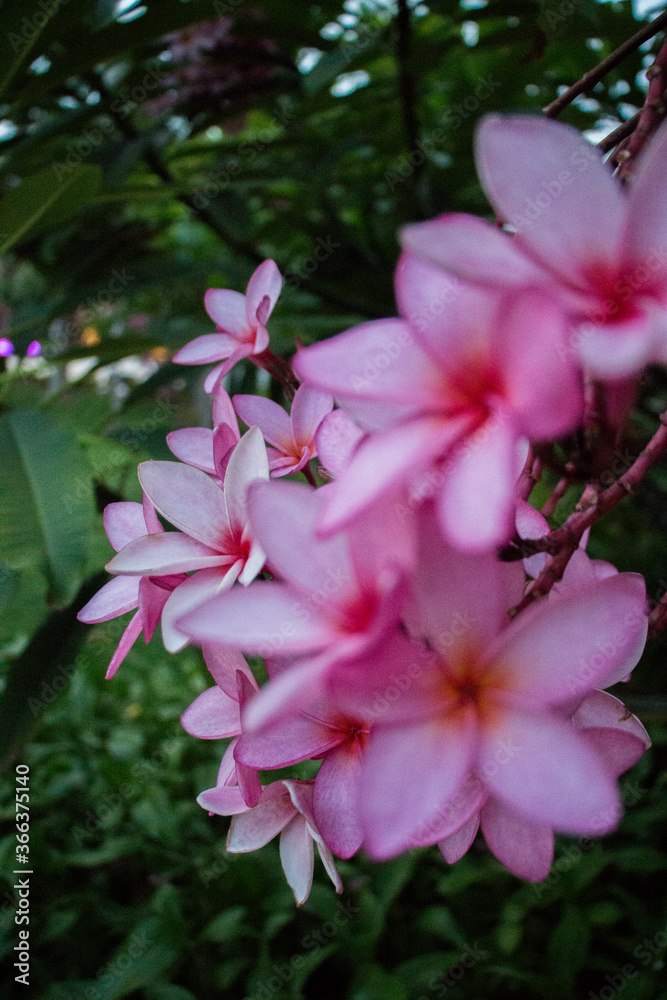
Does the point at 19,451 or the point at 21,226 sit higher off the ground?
the point at 21,226

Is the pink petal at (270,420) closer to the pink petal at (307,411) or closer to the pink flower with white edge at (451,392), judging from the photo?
the pink petal at (307,411)

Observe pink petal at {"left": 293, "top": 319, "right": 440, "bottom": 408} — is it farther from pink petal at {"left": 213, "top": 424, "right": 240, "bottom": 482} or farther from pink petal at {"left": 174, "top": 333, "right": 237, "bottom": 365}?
pink petal at {"left": 174, "top": 333, "right": 237, "bottom": 365}

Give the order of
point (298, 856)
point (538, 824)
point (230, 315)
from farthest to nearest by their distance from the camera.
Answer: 1. point (230, 315)
2. point (298, 856)
3. point (538, 824)

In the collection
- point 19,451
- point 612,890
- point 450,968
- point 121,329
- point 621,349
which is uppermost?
point 621,349

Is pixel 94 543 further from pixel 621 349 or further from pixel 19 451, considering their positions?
pixel 621 349

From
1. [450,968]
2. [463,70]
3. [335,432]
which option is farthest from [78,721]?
[463,70]

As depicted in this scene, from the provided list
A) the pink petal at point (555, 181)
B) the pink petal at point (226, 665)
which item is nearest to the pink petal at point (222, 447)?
the pink petal at point (226, 665)

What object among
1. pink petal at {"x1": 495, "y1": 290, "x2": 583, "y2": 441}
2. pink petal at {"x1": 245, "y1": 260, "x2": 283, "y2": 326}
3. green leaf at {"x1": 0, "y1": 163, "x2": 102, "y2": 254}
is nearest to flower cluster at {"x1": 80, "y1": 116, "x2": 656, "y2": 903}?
pink petal at {"x1": 495, "y1": 290, "x2": 583, "y2": 441}

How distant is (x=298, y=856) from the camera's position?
461 mm

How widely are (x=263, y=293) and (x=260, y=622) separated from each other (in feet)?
1.05

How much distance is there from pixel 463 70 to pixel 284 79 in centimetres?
35

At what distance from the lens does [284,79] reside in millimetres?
1438

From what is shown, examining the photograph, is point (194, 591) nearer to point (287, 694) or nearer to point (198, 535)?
point (198, 535)

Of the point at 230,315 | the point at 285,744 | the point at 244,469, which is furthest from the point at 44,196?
the point at 285,744
